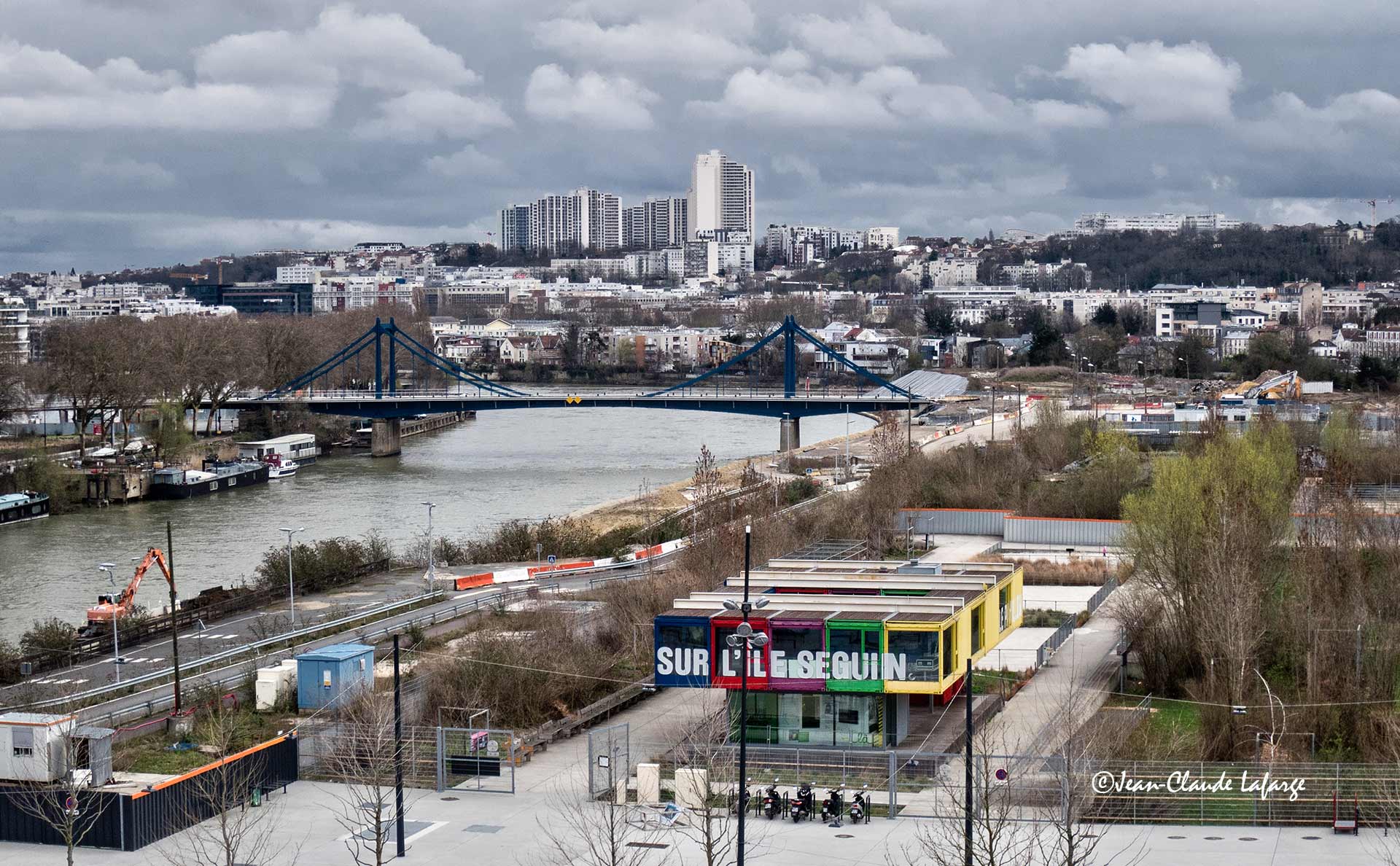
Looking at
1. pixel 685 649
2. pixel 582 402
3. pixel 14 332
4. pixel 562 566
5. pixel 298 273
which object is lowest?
pixel 562 566

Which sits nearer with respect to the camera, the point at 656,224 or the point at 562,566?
the point at 562,566

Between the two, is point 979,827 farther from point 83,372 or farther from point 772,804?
point 83,372

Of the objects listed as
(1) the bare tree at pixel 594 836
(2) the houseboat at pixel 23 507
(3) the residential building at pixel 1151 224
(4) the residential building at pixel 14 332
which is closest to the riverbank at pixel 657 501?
(2) the houseboat at pixel 23 507

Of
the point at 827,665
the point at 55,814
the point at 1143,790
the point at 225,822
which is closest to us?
the point at 225,822

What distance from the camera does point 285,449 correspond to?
104 ft

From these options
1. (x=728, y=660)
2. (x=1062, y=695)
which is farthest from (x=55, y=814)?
(x=1062, y=695)

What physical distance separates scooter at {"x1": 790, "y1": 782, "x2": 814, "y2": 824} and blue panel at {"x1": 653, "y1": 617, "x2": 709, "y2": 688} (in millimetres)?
1450

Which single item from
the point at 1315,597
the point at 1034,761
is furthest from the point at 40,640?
the point at 1315,597

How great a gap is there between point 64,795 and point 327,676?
8.64 feet

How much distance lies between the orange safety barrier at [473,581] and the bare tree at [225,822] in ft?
23.0

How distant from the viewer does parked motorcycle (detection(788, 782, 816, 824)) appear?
8.40m

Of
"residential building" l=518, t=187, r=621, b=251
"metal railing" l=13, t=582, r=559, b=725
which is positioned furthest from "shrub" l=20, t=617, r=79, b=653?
"residential building" l=518, t=187, r=621, b=251

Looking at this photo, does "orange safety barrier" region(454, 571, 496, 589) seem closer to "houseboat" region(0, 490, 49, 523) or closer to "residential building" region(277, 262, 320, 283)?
"houseboat" region(0, 490, 49, 523)

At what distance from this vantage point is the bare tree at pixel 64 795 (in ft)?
25.9
